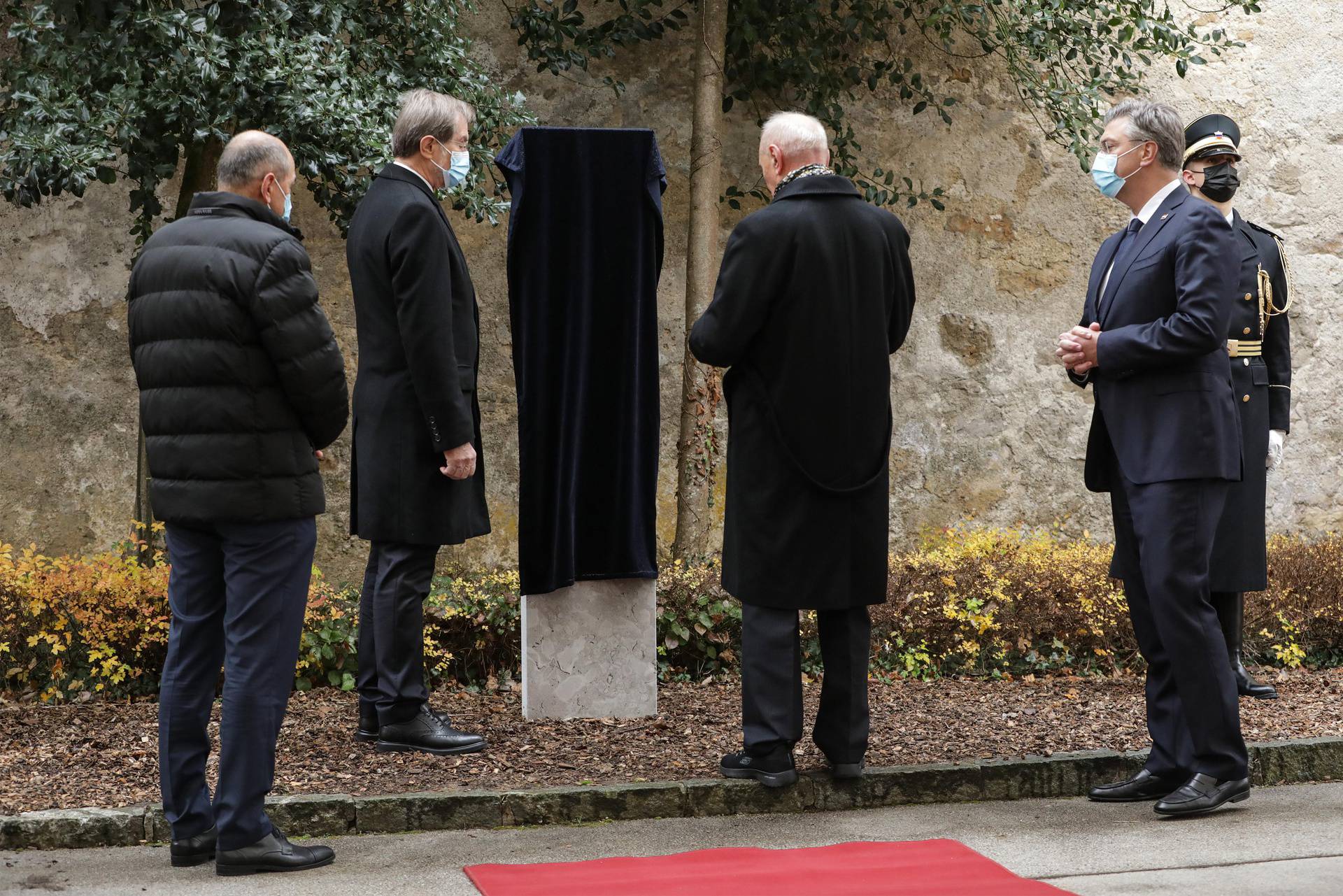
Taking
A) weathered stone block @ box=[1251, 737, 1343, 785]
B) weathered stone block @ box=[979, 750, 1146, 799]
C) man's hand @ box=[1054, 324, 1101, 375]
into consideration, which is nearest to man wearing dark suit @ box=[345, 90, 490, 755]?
weathered stone block @ box=[979, 750, 1146, 799]

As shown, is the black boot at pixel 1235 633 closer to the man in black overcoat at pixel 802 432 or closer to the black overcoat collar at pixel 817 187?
the man in black overcoat at pixel 802 432

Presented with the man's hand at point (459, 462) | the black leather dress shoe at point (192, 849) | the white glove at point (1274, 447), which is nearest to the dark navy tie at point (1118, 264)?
the white glove at point (1274, 447)

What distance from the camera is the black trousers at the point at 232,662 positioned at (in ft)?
12.1

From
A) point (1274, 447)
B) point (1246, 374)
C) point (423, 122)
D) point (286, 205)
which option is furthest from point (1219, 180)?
point (286, 205)

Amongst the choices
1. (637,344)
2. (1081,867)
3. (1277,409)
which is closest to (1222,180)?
(1277,409)

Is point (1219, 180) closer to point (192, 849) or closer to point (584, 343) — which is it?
point (584, 343)

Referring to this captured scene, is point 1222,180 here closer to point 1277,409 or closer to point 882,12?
point 1277,409

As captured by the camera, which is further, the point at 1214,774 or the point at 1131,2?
the point at 1131,2

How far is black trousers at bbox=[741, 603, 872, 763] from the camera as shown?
4359mm

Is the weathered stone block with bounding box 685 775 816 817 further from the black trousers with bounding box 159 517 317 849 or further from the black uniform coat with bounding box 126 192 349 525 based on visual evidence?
the black uniform coat with bounding box 126 192 349 525

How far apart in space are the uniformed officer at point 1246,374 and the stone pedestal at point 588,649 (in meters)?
2.29

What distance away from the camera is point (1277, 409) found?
6.09 meters

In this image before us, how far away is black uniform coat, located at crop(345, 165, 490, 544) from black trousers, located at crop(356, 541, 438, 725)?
0.09 m

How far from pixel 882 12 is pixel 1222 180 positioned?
10.8 ft
